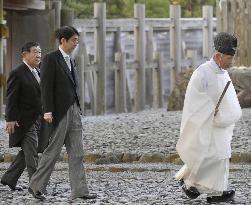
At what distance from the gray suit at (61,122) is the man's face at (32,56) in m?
0.65

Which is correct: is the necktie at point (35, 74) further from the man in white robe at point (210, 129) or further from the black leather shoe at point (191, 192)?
the black leather shoe at point (191, 192)

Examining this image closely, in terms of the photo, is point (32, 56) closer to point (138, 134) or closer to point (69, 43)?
point (69, 43)

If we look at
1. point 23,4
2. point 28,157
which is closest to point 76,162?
point 28,157

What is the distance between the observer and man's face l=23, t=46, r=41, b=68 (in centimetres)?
1017

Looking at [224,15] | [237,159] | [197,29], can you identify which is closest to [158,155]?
[237,159]

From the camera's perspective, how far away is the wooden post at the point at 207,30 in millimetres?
26984

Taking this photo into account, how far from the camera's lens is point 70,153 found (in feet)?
30.6

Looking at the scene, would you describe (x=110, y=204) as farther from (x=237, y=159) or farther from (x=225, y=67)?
(x=237, y=159)

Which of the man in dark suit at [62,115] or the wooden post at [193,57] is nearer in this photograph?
the man in dark suit at [62,115]

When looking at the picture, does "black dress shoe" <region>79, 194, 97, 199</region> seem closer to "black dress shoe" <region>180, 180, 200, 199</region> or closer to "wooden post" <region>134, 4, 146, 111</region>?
"black dress shoe" <region>180, 180, 200, 199</region>

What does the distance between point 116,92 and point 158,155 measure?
10.4 metres

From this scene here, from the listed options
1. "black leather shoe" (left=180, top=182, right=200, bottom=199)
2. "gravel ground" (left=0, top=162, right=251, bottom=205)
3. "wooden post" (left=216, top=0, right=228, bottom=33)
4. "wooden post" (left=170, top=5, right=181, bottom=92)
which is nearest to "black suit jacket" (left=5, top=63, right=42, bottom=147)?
"gravel ground" (left=0, top=162, right=251, bottom=205)

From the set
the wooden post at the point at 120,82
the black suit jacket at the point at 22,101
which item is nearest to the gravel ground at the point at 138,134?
the black suit jacket at the point at 22,101

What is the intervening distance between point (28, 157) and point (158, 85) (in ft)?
50.3
